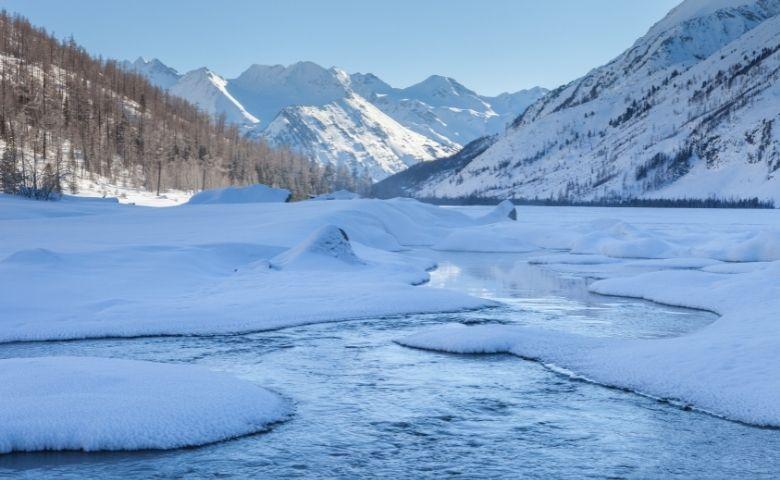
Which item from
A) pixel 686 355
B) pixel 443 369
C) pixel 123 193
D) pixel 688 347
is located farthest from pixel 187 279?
pixel 123 193

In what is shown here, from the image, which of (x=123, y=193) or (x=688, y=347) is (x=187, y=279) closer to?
(x=688, y=347)

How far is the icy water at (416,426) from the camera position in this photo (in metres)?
7.66

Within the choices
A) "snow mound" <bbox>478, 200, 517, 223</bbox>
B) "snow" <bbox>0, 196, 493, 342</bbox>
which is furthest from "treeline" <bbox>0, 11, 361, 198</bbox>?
"snow mound" <bbox>478, 200, 517, 223</bbox>

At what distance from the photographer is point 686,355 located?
12.0 metres

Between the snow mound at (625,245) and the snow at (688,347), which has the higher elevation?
the snow mound at (625,245)

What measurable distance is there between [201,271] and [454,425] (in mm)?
15649

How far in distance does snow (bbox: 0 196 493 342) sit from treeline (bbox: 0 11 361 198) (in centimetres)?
2914

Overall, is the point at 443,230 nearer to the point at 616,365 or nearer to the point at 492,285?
the point at 492,285

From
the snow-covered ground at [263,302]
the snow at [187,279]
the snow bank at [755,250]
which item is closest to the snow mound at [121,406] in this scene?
the snow-covered ground at [263,302]

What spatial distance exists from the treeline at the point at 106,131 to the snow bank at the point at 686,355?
1967 inches

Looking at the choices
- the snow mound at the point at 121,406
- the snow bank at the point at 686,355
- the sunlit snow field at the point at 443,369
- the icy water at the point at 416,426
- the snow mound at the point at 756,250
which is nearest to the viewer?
the icy water at the point at 416,426

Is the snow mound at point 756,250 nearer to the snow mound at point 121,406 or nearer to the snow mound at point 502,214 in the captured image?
the snow mound at point 121,406

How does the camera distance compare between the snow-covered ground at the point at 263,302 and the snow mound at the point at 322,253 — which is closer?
the snow-covered ground at the point at 263,302

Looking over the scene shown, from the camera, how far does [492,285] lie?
24.9 m
